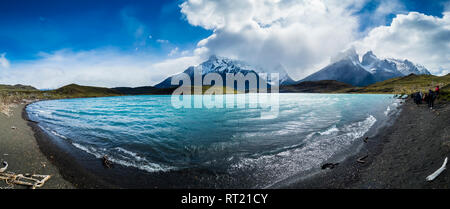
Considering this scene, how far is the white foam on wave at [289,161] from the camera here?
9992 millimetres

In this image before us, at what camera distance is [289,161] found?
38.7 ft

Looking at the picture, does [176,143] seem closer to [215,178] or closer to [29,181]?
[215,178]

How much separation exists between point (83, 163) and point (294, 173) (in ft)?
47.8

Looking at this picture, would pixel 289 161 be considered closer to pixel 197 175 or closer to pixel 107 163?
pixel 197 175

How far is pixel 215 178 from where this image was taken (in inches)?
385

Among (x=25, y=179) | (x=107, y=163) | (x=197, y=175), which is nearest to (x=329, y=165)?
(x=197, y=175)

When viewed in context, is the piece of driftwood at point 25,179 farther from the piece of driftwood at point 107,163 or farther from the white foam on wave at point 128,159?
the white foam on wave at point 128,159

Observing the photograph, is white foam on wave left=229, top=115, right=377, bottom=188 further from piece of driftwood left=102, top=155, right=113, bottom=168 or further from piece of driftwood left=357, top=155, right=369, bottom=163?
piece of driftwood left=102, top=155, right=113, bottom=168

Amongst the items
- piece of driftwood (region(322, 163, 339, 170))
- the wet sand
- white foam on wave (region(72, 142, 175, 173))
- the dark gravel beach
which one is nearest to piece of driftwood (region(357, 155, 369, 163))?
the dark gravel beach

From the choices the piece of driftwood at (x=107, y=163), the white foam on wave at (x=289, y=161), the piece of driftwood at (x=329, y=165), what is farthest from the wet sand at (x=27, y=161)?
the piece of driftwood at (x=329, y=165)

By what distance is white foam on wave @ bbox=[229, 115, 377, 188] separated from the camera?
9992 millimetres

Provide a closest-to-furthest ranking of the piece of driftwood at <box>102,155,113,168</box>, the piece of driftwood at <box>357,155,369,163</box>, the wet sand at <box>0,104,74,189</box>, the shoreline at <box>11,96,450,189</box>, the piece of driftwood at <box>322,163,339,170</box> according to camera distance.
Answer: the shoreline at <box>11,96,450,189</box> < the wet sand at <box>0,104,74,189</box> < the piece of driftwood at <box>322,163,339,170</box> < the piece of driftwood at <box>357,155,369,163</box> < the piece of driftwood at <box>102,155,113,168</box>
